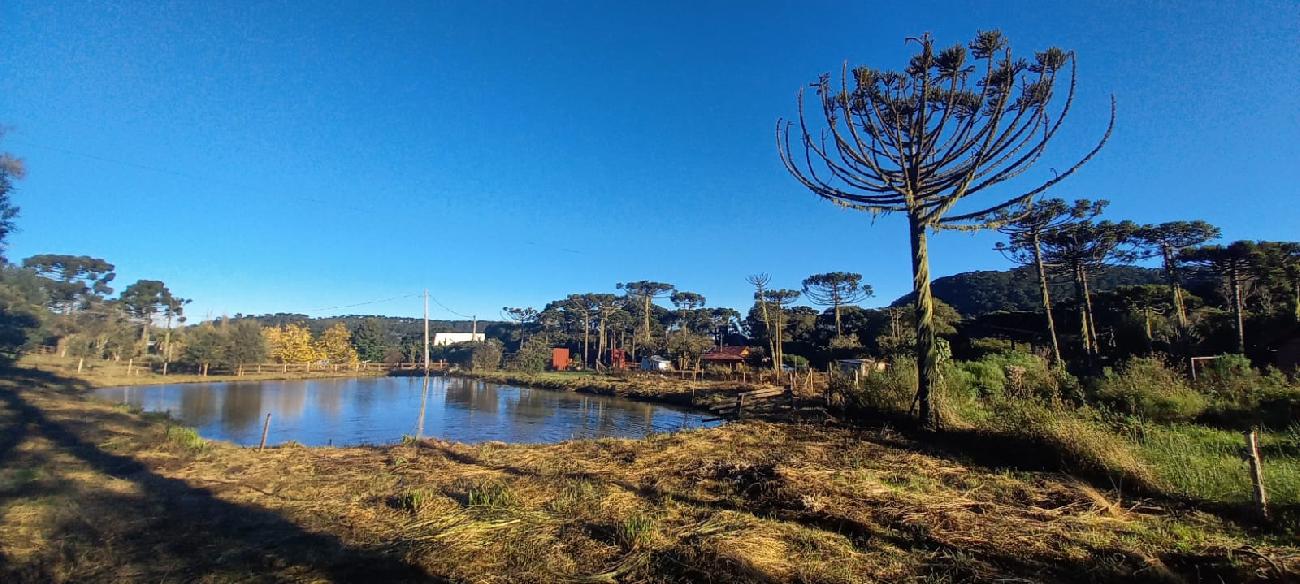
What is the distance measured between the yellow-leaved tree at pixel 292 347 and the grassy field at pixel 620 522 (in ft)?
208

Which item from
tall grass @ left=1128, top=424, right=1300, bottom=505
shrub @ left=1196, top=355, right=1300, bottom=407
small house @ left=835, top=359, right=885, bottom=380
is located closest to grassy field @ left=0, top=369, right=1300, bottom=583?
tall grass @ left=1128, top=424, right=1300, bottom=505

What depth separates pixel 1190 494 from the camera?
528 cm

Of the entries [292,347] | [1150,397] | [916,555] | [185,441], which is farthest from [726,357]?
[292,347]

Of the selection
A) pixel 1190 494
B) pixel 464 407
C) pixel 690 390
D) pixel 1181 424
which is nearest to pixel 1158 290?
pixel 690 390

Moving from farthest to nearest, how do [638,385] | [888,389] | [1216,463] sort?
[638,385], [888,389], [1216,463]

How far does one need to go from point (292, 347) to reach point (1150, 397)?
75560 millimetres

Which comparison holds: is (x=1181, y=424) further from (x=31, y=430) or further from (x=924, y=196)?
(x=31, y=430)

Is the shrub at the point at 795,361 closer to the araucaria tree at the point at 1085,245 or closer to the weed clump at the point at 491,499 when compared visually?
the araucaria tree at the point at 1085,245

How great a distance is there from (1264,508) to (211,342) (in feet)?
218

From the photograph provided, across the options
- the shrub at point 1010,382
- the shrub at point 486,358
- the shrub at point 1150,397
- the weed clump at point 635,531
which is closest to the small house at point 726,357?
the shrub at point 486,358

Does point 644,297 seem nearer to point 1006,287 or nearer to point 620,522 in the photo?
point 1006,287

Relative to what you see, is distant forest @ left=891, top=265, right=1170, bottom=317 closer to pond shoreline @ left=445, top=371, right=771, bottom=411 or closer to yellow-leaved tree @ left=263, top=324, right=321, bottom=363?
pond shoreline @ left=445, top=371, right=771, bottom=411

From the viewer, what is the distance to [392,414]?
25.5 meters

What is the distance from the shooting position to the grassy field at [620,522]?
3.81m
